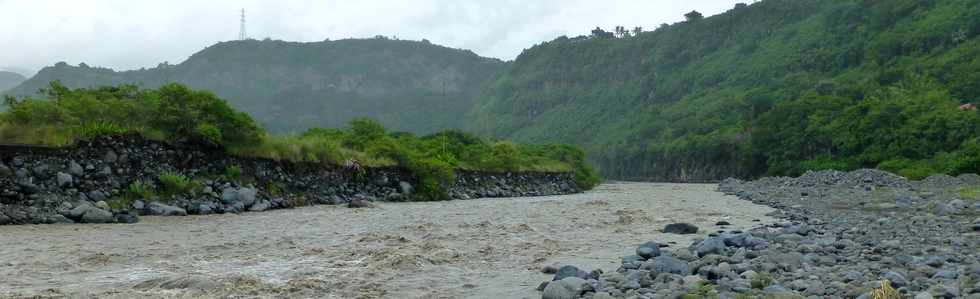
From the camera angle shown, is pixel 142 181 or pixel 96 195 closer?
pixel 96 195

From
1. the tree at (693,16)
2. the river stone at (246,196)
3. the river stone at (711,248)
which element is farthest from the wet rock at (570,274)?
the tree at (693,16)

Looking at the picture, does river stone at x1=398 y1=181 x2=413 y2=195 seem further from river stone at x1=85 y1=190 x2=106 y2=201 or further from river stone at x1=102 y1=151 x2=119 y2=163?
river stone at x1=85 y1=190 x2=106 y2=201

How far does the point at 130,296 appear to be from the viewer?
653 cm

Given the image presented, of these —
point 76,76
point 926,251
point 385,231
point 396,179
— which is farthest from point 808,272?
point 76,76

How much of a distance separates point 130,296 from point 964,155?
50411 millimetres

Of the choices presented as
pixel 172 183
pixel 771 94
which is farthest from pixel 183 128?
pixel 771 94

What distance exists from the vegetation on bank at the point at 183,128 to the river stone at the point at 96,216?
7.07 feet

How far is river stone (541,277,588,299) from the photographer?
6273 mm

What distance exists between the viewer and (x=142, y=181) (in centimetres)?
1691

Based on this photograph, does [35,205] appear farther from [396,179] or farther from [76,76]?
[76,76]

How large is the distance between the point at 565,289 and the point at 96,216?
12.1 meters

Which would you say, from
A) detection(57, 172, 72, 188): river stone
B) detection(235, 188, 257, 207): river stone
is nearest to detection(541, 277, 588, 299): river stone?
detection(57, 172, 72, 188): river stone

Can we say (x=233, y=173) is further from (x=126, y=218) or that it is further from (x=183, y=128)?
(x=126, y=218)

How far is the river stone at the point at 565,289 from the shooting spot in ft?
20.6
